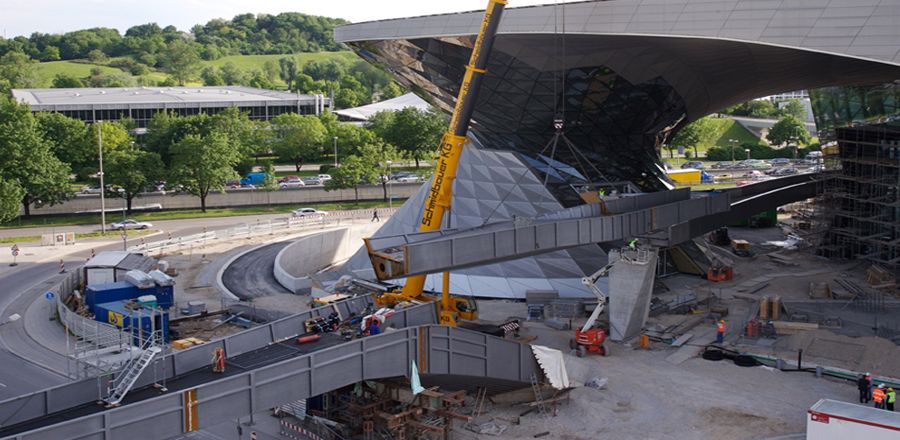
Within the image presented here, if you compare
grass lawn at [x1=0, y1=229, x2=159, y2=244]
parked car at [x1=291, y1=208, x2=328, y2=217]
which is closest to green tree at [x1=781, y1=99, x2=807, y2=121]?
parked car at [x1=291, y1=208, x2=328, y2=217]

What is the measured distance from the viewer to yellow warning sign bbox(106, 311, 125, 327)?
3712 cm

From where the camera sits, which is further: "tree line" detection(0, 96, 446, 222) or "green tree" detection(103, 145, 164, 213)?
"green tree" detection(103, 145, 164, 213)

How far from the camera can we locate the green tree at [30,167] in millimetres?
73250

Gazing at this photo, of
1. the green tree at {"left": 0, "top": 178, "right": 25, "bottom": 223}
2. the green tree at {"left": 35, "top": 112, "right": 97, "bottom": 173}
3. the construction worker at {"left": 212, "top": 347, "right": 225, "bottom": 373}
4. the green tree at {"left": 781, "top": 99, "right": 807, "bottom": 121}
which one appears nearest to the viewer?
the construction worker at {"left": 212, "top": 347, "right": 225, "bottom": 373}

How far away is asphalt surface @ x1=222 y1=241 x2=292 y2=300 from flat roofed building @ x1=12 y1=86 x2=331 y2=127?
67.5 meters

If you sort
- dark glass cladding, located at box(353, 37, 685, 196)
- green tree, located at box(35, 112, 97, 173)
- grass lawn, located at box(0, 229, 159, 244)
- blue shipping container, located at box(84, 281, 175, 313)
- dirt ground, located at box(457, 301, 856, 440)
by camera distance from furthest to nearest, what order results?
green tree, located at box(35, 112, 97, 173) → grass lawn, located at box(0, 229, 159, 244) → dark glass cladding, located at box(353, 37, 685, 196) → blue shipping container, located at box(84, 281, 175, 313) → dirt ground, located at box(457, 301, 856, 440)

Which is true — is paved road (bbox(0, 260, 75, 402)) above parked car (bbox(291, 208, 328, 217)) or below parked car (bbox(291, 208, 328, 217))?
below

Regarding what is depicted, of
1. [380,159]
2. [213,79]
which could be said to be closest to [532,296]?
[380,159]

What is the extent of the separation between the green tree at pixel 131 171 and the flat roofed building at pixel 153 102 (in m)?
41.6

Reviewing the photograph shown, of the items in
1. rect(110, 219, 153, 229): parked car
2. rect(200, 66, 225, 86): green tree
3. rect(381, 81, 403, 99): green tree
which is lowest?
rect(110, 219, 153, 229): parked car

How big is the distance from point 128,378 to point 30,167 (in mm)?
57716

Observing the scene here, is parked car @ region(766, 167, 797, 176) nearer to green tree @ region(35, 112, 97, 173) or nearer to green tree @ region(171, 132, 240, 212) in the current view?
green tree @ region(171, 132, 240, 212)

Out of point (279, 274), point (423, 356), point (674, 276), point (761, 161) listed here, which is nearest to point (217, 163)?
point (279, 274)

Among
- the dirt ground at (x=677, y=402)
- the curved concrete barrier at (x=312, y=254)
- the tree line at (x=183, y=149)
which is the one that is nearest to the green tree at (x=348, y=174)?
the tree line at (x=183, y=149)
